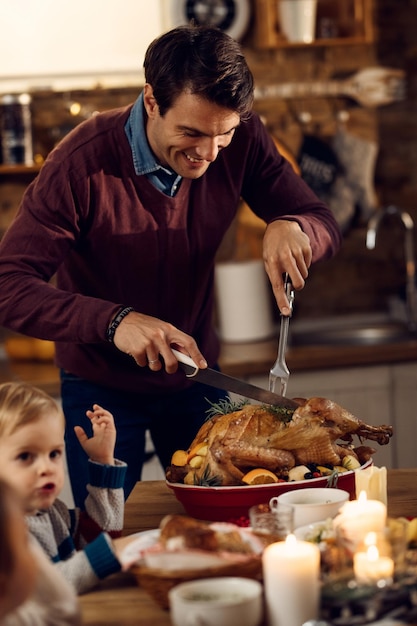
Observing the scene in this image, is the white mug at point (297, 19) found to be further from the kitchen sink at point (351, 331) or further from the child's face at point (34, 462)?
the child's face at point (34, 462)

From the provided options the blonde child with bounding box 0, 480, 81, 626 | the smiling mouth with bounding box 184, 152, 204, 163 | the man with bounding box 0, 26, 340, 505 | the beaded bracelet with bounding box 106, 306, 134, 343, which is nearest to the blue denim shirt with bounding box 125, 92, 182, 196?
the man with bounding box 0, 26, 340, 505

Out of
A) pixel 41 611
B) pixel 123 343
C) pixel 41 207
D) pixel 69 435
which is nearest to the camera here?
pixel 41 611

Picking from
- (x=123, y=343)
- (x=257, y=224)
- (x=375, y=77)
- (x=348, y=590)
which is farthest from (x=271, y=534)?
(x=375, y=77)

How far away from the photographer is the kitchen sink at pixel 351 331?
3621mm

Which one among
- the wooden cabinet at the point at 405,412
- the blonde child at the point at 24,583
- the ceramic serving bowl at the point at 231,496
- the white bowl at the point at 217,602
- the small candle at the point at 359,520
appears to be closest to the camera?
the blonde child at the point at 24,583

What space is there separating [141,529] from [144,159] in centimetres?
89

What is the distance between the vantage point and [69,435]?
234 cm

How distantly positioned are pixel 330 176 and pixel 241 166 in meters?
1.52

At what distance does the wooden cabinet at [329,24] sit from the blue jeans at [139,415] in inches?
70.9

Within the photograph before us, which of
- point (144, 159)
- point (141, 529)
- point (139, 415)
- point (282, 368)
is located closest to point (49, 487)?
point (141, 529)

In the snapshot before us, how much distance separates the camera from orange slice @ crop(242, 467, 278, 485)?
1728 mm

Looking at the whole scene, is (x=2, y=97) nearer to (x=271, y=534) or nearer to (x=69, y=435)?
(x=69, y=435)

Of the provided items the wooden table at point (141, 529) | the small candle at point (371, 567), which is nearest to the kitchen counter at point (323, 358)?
the wooden table at point (141, 529)

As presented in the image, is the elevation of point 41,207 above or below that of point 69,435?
above
